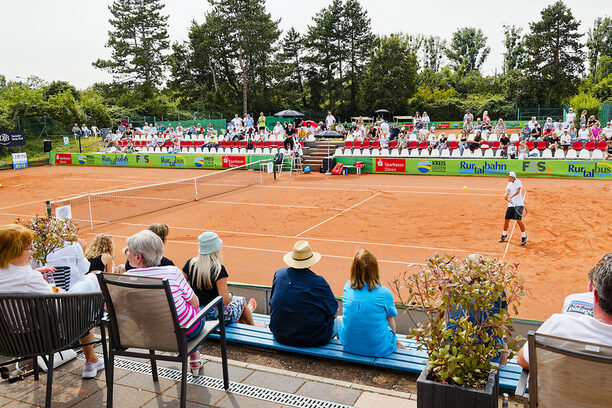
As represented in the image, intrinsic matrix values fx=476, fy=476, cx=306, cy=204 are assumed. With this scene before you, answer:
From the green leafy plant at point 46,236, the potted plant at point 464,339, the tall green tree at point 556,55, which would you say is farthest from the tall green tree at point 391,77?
the potted plant at point 464,339

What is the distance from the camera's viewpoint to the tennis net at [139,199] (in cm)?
1608

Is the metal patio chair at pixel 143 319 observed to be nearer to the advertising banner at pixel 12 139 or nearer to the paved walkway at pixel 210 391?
the paved walkway at pixel 210 391

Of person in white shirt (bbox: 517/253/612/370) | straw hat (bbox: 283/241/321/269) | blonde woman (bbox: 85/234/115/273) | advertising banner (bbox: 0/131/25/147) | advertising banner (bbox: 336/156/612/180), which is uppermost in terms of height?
advertising banner (bbox: 0/131/25/147)

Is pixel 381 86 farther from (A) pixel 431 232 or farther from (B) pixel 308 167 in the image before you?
(A) pixel 431 232

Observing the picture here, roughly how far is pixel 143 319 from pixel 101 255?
2.94m

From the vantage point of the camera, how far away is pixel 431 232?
13.3m

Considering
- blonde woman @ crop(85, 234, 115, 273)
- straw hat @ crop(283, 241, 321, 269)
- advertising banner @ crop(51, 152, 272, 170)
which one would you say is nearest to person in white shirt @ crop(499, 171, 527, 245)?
straw hat @ crop(283, 241, 321, 269)

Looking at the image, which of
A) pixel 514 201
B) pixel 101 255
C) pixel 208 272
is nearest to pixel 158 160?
pixel 514 201

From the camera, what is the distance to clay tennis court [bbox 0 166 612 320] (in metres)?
10.4

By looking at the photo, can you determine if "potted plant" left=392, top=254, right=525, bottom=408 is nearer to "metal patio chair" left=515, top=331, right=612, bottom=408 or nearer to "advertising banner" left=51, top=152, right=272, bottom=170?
"metal patio chair" left=515, top=331, right=612, bottom=408

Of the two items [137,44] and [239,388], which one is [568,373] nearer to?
[239,388]

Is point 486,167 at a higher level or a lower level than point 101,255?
lower

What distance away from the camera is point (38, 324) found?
3.88 m

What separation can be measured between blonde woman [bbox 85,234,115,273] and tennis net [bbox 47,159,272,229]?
824cm
